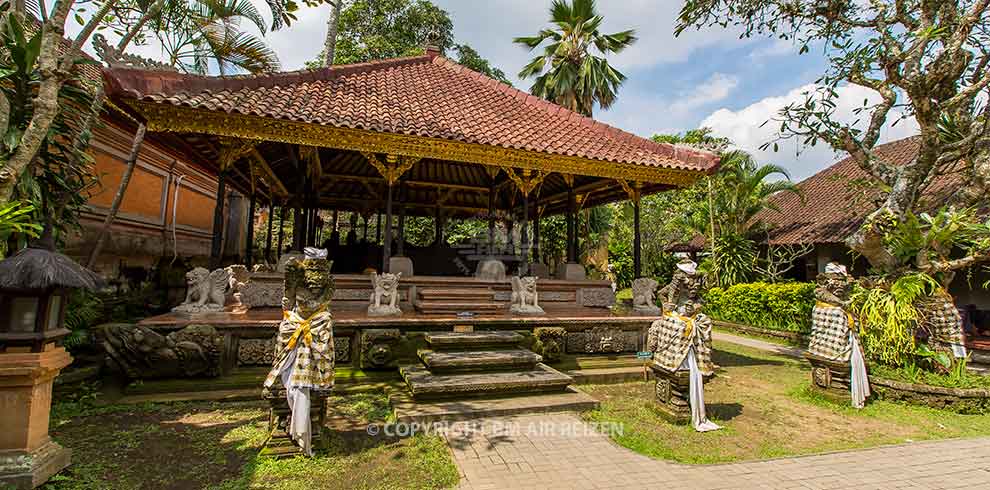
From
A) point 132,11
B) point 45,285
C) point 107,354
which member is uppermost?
point 132,11

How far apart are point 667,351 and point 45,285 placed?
588 cm

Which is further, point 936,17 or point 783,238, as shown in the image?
point 783,238

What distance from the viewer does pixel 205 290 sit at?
6113mm

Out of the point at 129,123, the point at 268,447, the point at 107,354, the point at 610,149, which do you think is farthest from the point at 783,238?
the point at 129,123

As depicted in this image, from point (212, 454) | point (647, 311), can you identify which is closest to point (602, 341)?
point (647, 311)

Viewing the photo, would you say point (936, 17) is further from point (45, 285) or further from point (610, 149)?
point (45, 285)

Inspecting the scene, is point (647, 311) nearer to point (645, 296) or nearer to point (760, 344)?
point (645, 296)

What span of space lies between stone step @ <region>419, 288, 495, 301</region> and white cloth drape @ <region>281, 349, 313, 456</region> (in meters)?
3.55

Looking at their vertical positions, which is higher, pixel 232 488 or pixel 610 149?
pixel 610 149

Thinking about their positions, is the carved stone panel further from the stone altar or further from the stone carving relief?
the stone carving relief

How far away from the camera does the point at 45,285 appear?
3.10 m

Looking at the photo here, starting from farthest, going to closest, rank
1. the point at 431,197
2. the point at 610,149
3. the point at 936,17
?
the point at 431,197
the point at 610,149
the point at 936,17

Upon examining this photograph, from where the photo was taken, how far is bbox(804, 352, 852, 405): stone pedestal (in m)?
6.00

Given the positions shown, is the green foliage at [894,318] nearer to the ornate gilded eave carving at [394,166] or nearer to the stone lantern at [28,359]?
the ornate gilded eave carving at [394,166]
